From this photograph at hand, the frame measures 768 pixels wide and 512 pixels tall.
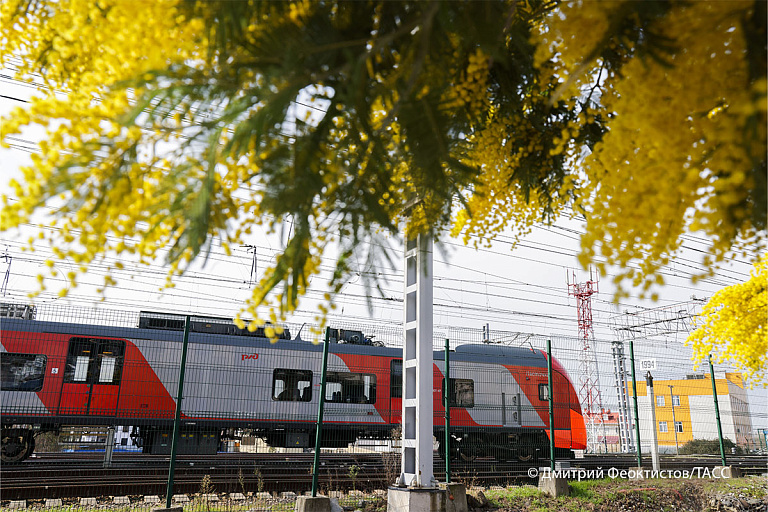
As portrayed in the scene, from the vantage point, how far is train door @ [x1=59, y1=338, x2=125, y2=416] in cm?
997

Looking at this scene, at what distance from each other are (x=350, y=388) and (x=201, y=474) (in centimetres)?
406

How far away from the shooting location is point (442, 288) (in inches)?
669

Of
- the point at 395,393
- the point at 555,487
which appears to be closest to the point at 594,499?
the point at 555,487

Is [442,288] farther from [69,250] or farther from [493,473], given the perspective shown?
[69,250]

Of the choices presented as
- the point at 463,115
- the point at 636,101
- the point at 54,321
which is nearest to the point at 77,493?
the point at 54,321

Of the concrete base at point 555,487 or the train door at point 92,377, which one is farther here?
the train door at point 92,377

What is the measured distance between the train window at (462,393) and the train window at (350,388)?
2.17m

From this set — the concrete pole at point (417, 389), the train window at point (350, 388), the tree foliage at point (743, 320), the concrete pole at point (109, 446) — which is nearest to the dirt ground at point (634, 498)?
the concrete pole at point (417, 389)

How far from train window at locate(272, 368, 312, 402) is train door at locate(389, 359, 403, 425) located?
2128mm

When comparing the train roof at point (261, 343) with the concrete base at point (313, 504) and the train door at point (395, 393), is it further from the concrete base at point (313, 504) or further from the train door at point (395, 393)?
the concrete base at point (313, 504)

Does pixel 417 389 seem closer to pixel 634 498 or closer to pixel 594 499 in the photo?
pixel 594 499

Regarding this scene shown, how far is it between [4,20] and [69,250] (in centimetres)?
129

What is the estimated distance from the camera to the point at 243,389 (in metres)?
11.1

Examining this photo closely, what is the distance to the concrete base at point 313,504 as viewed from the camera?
601 cm
